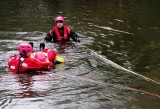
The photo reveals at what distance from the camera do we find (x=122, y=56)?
11.9 m

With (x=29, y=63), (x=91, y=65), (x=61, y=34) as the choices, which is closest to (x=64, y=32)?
(x=61, y=34)

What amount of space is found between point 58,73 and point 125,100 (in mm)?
2644

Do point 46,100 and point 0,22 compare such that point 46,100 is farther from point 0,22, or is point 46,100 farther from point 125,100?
point 0,22

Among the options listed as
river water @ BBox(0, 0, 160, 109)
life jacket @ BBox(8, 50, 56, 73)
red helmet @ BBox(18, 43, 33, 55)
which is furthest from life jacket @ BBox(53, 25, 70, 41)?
red helmet @ BBox(18, 43, 33, 55)

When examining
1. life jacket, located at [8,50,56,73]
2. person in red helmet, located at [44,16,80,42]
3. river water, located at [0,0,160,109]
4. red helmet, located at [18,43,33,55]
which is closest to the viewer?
river water, located at [0,0,160,109]

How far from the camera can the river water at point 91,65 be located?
7.67 meters

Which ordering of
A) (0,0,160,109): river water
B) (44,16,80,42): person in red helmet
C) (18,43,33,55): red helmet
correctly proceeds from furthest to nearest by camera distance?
(44,16,80,42): person in red helmet < (18,43,33,55): red helmet < (0,0,160,109): river water

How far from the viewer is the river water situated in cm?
767

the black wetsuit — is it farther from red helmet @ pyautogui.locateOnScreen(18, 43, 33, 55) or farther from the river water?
red helmet @ pyautogui.locateOnScreen(18, 43, 33, 55)

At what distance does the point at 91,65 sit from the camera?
418 inches

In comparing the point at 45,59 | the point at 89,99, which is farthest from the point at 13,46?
the point at 89,99

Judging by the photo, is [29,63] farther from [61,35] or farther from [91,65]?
[61,35]

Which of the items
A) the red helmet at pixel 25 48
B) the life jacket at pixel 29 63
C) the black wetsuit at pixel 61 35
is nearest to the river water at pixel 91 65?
the life jacket at pixel 29 63

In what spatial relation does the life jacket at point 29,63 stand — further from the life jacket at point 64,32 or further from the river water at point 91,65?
the life jacket at point 64,32
